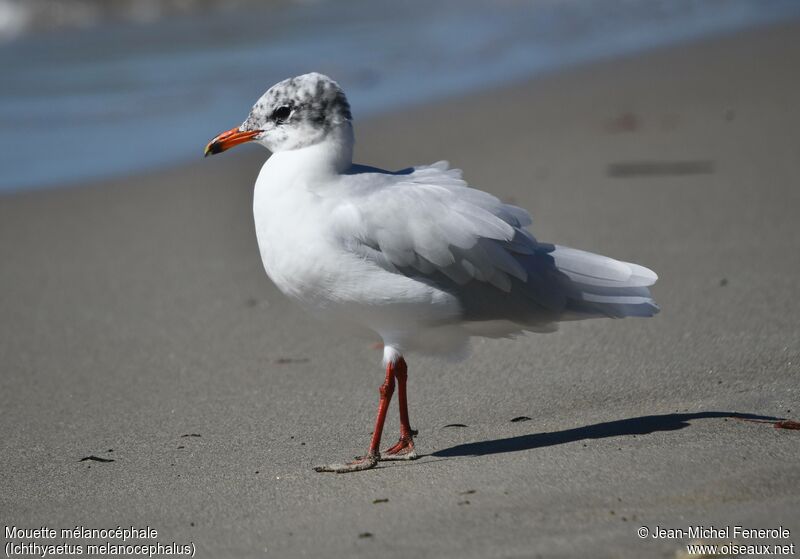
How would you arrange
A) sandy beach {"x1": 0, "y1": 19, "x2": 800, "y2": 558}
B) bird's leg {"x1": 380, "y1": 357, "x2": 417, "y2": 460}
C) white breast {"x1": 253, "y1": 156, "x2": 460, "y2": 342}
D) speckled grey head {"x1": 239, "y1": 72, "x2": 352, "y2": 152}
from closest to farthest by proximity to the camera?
sandy beach {"x1": 0, "y1": 19, "x2": 800, "y2": 558} < white breast {"x1": 253, "y1": 156, "x2": 460, "y2": 342} < bird's leg {"x1": 380, "y1": 357, "x2": 417, "y2": 460} < speckled grey head {"x1": 239, "y1": 72, "x2": 352, "y2": 152}

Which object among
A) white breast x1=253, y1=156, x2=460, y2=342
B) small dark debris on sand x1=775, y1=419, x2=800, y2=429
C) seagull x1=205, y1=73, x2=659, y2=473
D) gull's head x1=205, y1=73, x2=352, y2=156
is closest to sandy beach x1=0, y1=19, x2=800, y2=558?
small dark debris on sand x1=775, y1=419, x2=800, y2=429

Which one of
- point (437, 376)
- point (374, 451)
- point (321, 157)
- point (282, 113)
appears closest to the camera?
point (374, 451)

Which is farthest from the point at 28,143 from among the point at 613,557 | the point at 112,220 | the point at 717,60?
the point at 613,557

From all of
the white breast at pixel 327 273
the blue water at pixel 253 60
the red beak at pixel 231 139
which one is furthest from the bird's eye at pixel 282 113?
the blue water at pixel 253 60

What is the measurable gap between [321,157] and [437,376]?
1290 millimetres

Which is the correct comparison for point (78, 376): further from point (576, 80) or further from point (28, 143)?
point (576, 80)

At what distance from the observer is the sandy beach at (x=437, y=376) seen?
12.1 ft

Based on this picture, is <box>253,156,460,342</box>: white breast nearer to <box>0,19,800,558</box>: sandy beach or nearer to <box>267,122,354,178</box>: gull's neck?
<box>267,122,354,178</box>: gull's neck

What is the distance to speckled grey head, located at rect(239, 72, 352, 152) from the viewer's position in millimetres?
4449

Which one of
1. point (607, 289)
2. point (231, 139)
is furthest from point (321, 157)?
point (607, 289)

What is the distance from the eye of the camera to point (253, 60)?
12.8m

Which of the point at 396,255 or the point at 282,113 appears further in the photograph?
the point at 282,113

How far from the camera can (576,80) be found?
35.9 feet

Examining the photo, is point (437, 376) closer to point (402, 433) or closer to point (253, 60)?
point (402, 433)
